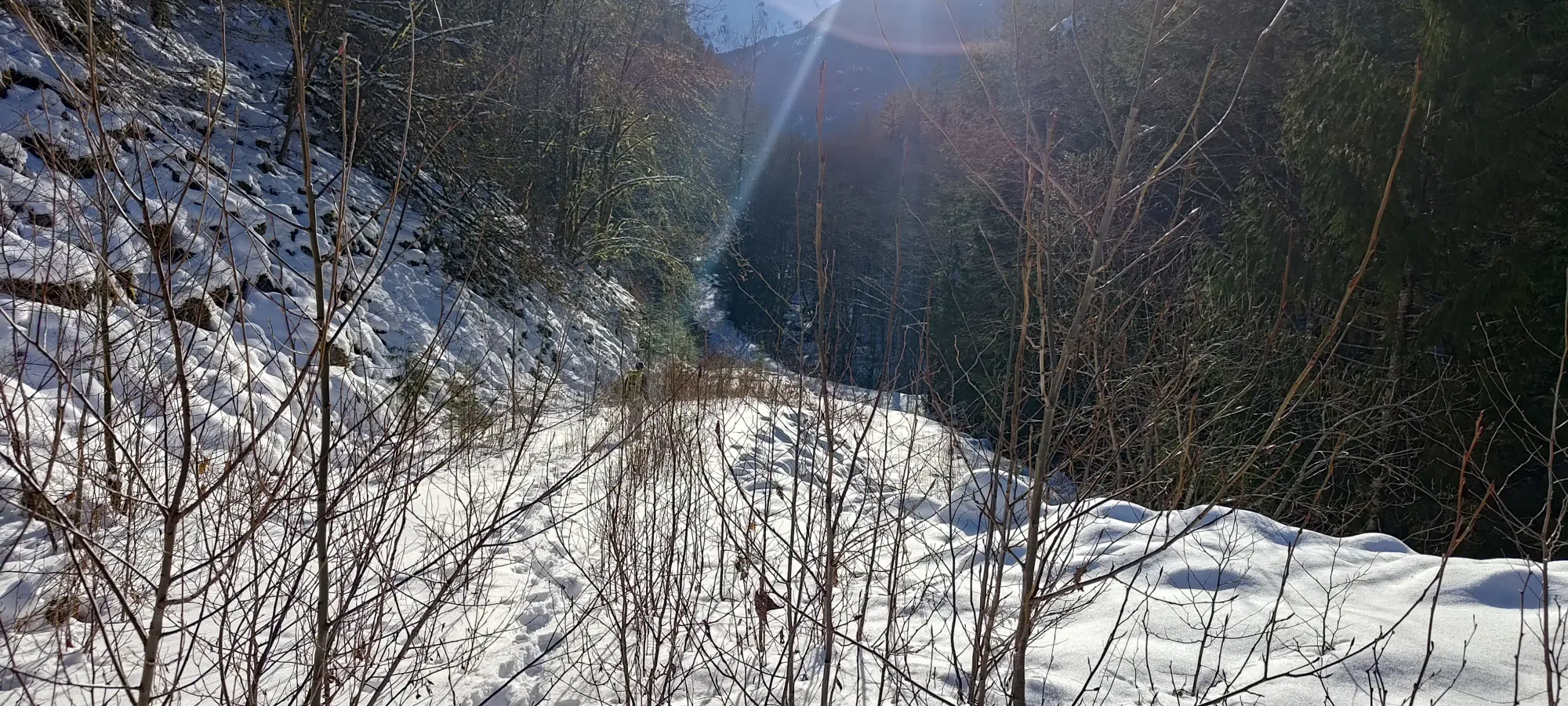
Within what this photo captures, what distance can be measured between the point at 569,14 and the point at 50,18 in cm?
828

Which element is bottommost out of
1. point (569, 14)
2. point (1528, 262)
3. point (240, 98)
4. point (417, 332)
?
point (417, 332)

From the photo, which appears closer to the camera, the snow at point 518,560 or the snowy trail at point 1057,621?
the snow at point 518,560

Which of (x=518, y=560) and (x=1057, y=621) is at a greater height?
(x=1057, y=621)

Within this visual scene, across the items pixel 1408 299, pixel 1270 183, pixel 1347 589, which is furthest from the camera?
pixel 1270 183

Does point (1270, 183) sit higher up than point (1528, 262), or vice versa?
point (1270, 183)

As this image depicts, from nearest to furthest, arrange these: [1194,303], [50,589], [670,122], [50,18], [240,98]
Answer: [50,589], [50,18], [1194,303], [240,98], [670,122]

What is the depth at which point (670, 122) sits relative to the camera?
1538cm

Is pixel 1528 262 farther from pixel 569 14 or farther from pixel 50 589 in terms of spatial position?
pixel 569 14


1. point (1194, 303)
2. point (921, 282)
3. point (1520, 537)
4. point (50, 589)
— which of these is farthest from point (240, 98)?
point (921, 282)

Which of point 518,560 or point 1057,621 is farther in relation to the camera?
point 518,560

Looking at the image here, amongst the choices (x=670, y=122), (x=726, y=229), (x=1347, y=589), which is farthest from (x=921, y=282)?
(x=1347, y=589)

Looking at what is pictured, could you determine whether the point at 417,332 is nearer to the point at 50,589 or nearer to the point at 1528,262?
the point at 50,589

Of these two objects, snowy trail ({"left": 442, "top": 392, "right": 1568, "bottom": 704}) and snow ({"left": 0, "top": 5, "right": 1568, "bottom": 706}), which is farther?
snowy trail ({"left": 442, "top": 392, "right": 1568, "bottom": 704})

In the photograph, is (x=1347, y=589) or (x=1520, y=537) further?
(x=1520, y=537)
